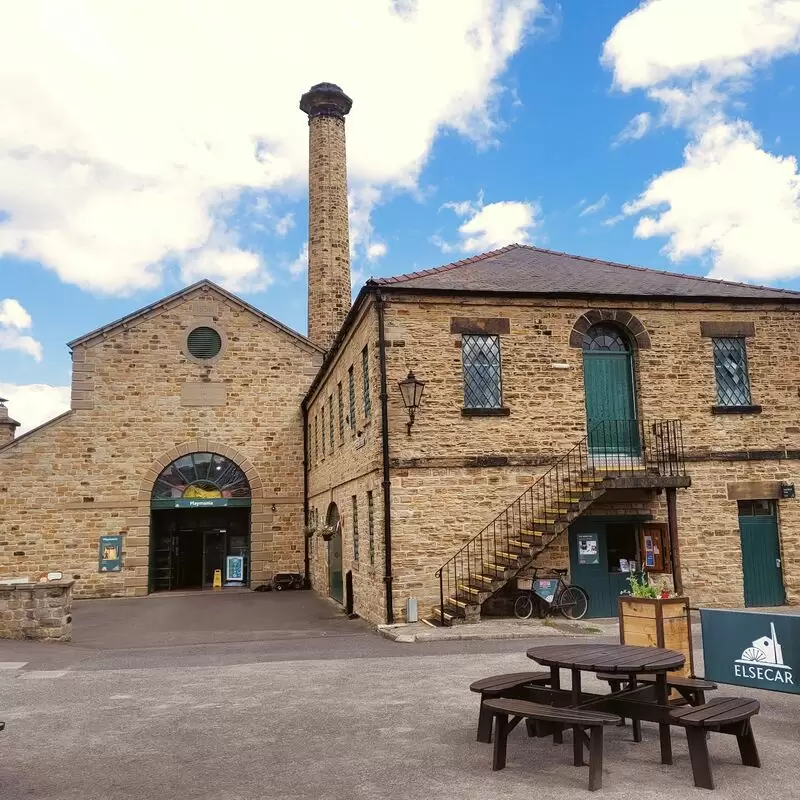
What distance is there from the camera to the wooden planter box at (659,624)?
24.7ft

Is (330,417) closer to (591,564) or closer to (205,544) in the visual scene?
(205,544)

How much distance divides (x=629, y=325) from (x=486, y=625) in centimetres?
612

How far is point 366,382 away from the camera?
14.9 m

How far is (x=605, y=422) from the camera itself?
576 inches

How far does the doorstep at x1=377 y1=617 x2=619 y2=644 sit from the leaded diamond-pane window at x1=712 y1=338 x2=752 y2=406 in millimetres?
4961

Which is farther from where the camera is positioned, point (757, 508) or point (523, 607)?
point (757, 508)

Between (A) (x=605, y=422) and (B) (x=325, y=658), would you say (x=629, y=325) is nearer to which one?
(A) (x=605, y=422)

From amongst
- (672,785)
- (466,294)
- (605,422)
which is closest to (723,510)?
(605,422)

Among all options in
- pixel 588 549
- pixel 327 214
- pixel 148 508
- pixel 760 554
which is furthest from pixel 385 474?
pixel 327 214

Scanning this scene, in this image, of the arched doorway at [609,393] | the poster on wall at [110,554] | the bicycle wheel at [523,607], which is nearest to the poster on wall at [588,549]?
the bicycle wheel at [523,607]

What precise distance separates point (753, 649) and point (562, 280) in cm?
980

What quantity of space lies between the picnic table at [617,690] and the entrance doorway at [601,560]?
7.75 m

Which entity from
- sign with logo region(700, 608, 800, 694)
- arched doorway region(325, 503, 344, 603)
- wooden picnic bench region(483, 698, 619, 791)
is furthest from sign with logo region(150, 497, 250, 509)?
wooden picnic bench region(483, 698, 619, 791)

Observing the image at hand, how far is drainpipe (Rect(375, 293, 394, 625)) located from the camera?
13.1 m
